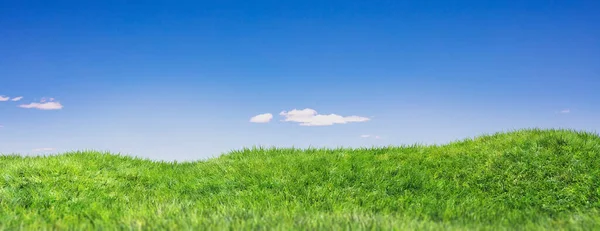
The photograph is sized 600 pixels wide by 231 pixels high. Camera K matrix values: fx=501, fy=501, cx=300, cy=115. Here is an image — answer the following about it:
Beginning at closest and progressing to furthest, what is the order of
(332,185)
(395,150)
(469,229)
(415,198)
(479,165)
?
(469,229) → (415,198) → (332,185) → (479,165) → (395,150)

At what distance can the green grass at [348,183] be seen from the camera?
8.35 meters

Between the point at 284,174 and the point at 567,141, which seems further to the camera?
the point at 567,141

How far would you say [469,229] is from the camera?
231 inches

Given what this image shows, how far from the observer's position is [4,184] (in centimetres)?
1084

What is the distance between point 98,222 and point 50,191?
478cm

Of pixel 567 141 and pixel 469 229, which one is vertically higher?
pixel 567 141

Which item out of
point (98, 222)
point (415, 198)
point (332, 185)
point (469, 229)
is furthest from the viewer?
point (332, 185)

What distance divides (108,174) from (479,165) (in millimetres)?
8889

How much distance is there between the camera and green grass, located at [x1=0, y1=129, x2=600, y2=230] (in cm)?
835

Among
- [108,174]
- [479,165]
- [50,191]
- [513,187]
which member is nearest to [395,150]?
[479,165]

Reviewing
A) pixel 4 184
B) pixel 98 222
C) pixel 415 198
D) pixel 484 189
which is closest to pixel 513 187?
pixel 484 189

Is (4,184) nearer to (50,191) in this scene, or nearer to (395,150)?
(50,191)

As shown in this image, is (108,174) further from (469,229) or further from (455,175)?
(469,229)

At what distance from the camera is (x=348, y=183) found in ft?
34.2
